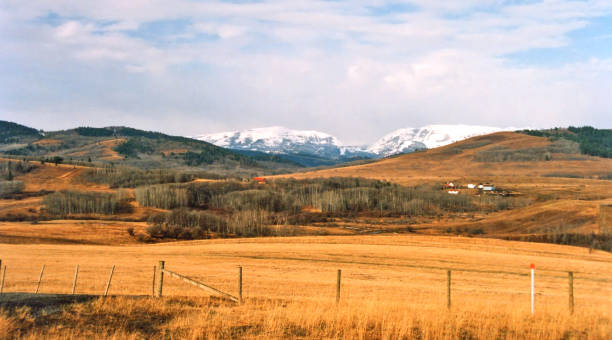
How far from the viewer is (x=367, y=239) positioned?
68.8 m

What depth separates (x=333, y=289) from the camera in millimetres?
28594

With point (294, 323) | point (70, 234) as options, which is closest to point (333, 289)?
point (294, 323)

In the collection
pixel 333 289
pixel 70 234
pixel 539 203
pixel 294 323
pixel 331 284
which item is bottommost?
pixel 70 234

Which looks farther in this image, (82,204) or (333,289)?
(82,204)

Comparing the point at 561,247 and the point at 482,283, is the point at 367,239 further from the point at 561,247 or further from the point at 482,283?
the point at 482,283

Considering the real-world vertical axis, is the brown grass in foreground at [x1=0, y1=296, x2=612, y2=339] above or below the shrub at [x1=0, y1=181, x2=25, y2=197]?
below

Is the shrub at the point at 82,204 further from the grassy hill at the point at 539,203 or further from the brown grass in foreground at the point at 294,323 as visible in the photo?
the brown grass in foreground at the point at 294,323

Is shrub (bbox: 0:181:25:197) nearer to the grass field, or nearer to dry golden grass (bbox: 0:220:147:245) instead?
the grass field

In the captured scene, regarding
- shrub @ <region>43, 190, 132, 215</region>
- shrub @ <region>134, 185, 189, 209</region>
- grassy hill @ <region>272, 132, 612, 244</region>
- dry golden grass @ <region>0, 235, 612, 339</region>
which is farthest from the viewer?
shrub @ <region>134, 185, 189, 209</region>

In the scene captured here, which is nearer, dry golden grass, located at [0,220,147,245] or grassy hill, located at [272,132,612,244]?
dry golden grass, located at [0,220,147,245]

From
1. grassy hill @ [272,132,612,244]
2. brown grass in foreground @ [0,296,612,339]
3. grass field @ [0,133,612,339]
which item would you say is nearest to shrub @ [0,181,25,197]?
grass field @ [0,133,612,339]

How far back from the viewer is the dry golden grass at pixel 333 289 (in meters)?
15.8

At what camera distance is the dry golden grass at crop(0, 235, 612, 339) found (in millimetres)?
15836

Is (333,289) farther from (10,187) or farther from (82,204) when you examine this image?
(10,187)
